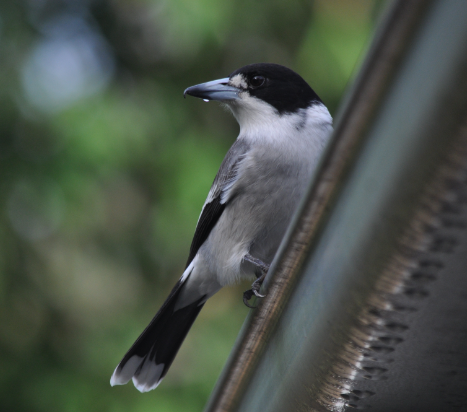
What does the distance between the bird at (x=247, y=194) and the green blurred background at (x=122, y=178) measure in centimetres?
67

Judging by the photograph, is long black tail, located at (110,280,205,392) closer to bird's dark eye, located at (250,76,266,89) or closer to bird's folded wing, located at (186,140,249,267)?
bird's folded wing, located at (186,140,249,267)

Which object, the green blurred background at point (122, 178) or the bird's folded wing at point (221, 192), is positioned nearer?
the bird's folded wing at point (221, 192)

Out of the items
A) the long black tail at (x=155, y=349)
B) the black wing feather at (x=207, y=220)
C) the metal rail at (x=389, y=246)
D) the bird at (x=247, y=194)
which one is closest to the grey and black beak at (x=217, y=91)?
the bird at (x=247, y=194)

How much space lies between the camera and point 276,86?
205 centimetres

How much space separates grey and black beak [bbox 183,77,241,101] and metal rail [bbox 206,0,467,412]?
1.45 metres

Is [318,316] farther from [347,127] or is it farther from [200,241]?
[200,241]

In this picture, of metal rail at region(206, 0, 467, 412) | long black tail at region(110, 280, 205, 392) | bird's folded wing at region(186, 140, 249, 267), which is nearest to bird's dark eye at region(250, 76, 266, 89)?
bird's folded wing at region(186, 140, 249, 267)

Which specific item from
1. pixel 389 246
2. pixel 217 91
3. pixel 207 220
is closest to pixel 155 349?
pixel 207 220

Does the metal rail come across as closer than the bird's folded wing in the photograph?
Yes

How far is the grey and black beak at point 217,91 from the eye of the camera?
2.00m

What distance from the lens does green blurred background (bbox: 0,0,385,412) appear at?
9.18 feet

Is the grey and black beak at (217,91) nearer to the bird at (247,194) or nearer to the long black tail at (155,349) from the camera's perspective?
the bird at (247,194)

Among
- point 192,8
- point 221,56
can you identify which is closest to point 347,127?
point 192,8

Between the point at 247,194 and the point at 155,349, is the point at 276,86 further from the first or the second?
the point at 155,349
